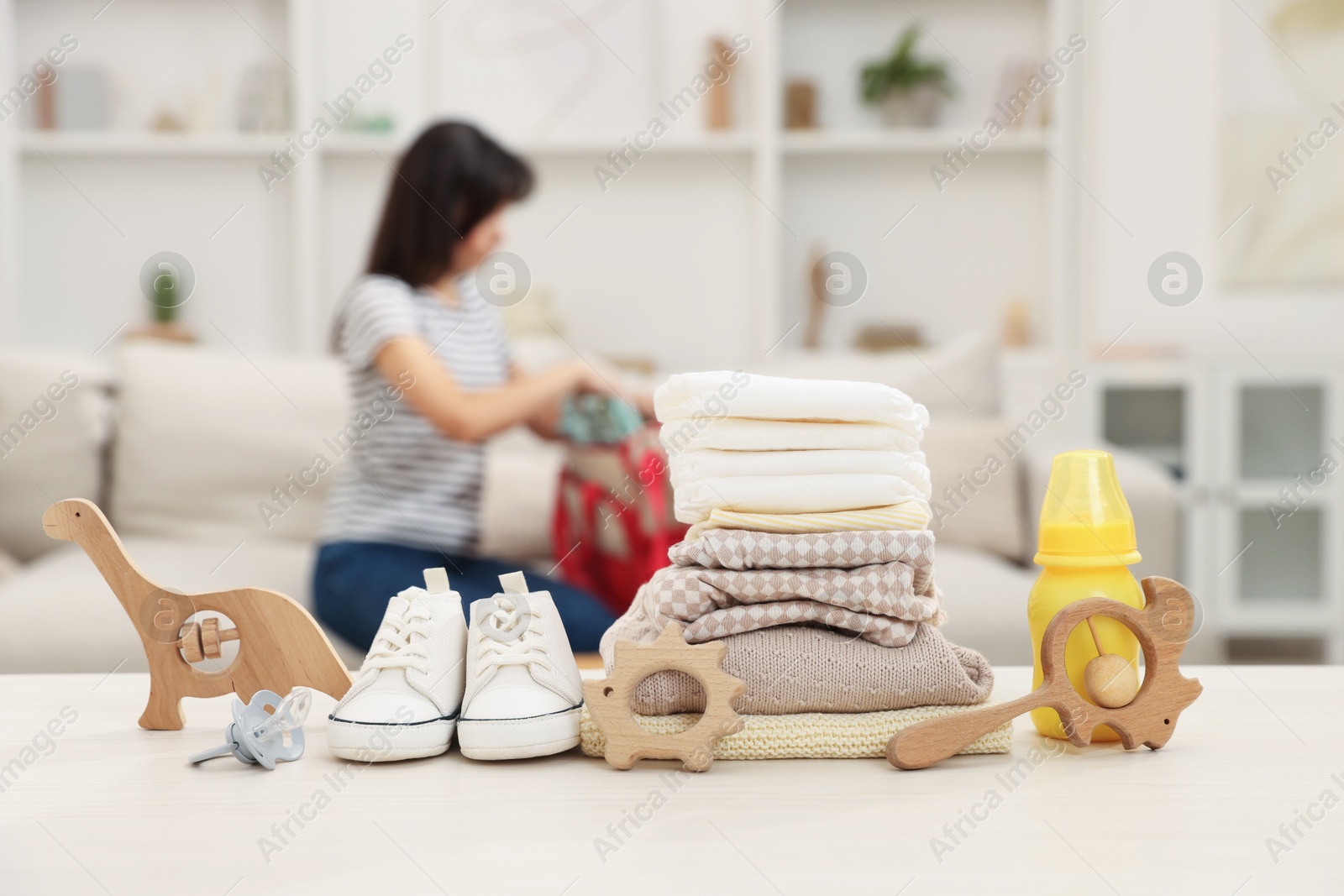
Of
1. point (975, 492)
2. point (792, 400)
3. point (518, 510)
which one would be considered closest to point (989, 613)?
point (975, 492)

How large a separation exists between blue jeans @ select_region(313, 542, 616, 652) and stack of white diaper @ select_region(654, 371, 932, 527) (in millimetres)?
777

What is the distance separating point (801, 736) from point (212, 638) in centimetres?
39

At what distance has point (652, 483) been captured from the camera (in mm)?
1440

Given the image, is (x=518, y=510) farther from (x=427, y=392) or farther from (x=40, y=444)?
(x=40, y=444)

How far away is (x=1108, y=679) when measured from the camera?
2.15 ft

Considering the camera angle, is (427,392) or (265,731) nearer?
(265,731)

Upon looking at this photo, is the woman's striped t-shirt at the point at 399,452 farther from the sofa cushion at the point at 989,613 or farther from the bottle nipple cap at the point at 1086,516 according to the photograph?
the bottle nipple cap at the point at 1086,516

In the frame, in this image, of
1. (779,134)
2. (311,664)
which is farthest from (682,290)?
(311,664)

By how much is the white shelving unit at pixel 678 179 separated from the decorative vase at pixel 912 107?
0.11 feet

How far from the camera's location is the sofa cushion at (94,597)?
1.46 meters

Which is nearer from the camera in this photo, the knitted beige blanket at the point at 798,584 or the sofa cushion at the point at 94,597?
the knitted beige blanket at the point at 798,584

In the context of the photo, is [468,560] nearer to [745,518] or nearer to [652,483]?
[652,483]

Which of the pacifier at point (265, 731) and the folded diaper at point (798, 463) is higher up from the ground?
the folded diaper at point (798, 463)

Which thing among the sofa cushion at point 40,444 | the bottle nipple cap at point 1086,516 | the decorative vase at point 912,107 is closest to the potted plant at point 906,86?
the decorative vase at point 912,107
